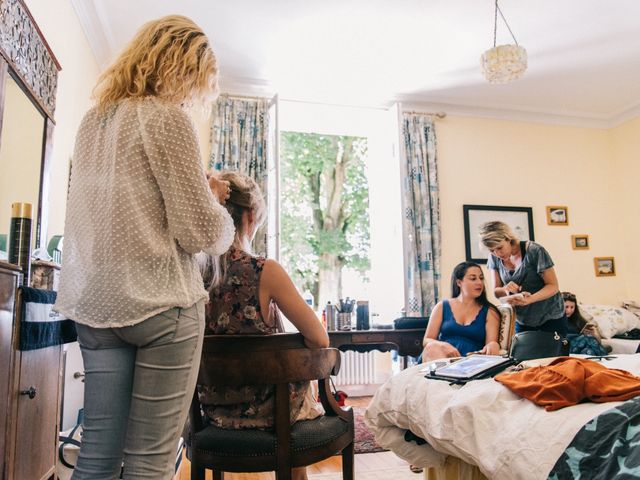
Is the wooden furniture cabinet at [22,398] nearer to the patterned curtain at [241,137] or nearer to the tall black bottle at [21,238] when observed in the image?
the tall black bottle at [21,238]

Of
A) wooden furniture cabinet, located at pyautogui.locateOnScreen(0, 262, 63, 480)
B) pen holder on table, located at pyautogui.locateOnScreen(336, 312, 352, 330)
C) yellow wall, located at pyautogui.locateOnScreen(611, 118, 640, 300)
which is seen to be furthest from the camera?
yellow wall, located at pyautogui.locateOnScreen(611, 118, 640, 300)

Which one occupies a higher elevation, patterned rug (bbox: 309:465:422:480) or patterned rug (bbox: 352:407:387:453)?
patterned rug (bbox: 309:465:422:480)

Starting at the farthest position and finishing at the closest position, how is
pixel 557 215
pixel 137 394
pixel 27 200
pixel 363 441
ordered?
pixel 557 215 → pixel 363 441 → pixel 27 200 → pixel 137 394

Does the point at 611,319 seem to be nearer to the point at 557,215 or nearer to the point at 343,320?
the point at 557,215

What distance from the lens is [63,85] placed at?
114 inches

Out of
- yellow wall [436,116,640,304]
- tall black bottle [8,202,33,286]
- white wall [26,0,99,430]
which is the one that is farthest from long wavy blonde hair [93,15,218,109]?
yellow wall [436,116,640,304]

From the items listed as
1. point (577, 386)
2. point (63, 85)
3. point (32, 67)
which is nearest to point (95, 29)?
point (63, 85)

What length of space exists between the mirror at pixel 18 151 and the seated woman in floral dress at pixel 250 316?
691mm

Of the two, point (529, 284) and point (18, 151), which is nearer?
point (18, 151)

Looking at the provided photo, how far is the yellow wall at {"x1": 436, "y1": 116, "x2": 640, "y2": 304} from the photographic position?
4965 mm

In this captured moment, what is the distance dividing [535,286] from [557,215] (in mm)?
2459

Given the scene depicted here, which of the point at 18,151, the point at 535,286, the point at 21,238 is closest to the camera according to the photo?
the point at 21,238

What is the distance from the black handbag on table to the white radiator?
8.28ft

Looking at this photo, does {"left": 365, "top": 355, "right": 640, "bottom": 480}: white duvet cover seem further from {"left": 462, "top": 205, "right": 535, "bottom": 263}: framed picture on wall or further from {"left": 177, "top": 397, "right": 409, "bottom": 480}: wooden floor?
{"left": 462, "top": 205, "right": 535, "bottom": 263}: framed picture on wall
